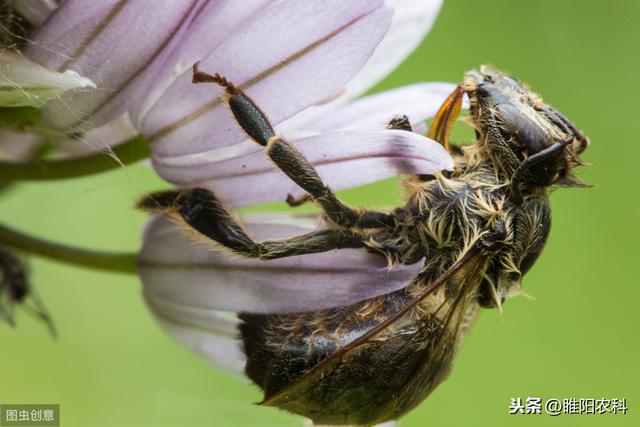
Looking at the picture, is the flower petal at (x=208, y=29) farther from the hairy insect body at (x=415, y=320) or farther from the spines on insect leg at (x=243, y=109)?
the hairy insect body at (x=415, y=320)

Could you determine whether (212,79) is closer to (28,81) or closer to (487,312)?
(28,81)

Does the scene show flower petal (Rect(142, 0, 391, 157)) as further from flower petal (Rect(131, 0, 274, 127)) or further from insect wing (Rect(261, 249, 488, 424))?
insect wing (Rect(261, 249, 488, 424))

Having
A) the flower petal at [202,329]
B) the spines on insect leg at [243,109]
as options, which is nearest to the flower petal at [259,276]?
the flower petal at [202,329]

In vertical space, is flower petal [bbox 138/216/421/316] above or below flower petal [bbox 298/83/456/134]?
below

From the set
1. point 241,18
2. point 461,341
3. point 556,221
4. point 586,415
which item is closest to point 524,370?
point 586,415

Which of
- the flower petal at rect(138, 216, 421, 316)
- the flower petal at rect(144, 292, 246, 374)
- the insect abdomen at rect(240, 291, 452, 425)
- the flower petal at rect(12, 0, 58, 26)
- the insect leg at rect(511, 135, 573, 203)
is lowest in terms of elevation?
the insect abdomen at rect(240, 291, 452, 425)

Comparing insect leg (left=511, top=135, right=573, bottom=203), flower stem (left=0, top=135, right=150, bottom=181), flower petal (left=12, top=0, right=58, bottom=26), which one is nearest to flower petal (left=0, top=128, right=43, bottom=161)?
flower stem (left=0, top=135, right=150, bottom=181)

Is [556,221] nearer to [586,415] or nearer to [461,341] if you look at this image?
[586,415]
